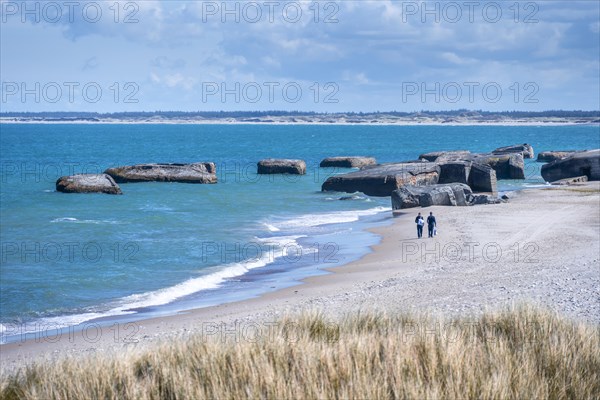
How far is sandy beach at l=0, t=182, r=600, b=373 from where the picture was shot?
14727 millimetres

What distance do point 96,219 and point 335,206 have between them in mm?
Result: 11810

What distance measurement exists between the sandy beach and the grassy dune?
86cm

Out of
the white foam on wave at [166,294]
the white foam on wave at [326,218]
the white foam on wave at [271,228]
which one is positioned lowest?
the white foam on wave at [166,294]

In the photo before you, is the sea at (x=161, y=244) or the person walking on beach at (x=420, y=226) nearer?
the sea at (x=161, y=244)

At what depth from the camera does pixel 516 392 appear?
29.2 feet

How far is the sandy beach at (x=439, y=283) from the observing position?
48.3 feet

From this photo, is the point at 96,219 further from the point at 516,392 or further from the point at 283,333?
the point at 516,392

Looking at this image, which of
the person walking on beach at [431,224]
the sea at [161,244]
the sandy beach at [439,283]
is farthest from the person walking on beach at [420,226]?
the sea at [161,244]

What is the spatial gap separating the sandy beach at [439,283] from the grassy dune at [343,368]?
857 millimetres

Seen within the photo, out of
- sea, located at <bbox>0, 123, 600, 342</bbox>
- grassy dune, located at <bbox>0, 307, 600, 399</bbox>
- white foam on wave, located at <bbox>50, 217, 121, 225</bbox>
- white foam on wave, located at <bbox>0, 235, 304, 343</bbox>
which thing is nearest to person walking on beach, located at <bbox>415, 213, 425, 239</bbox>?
sea, located at <bbox>0, 123, 600, 342</bbox>

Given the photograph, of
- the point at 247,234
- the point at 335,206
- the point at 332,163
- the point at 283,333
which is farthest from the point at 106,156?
the point at 283,333

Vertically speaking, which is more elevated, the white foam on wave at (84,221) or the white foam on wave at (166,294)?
the white foam on wave at (84,221)

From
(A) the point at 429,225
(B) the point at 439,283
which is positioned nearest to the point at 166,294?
(B) the point at 439,283

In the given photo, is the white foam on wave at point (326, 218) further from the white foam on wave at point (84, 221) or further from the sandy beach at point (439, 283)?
the white foam on wave at point (84, 221)
